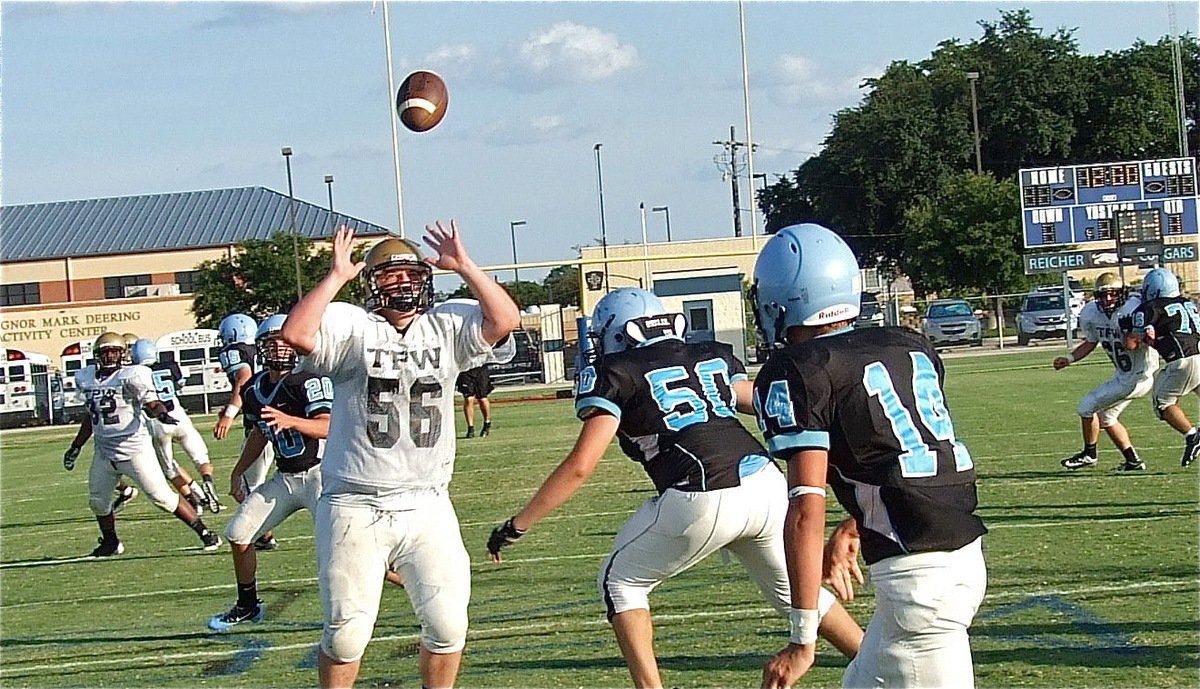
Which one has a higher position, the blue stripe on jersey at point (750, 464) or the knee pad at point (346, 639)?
the blue stripe on jersey at point (750, 464)

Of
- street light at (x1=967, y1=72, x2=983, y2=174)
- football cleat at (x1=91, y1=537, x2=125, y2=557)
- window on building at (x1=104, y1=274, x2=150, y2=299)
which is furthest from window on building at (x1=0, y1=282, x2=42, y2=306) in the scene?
football cleat at (x1=91, y1=537, x2=125, y2=557)

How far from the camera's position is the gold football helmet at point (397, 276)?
5.35m

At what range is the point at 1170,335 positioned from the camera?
38.8ft

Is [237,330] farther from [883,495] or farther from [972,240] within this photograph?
[972,240]

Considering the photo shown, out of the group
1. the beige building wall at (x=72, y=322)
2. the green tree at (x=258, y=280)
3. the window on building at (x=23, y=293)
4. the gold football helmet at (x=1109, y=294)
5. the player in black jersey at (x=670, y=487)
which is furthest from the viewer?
the window on building at (x=23, y=293)

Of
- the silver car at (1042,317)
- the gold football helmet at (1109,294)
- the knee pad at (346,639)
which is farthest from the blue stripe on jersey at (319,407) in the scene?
the silver car at (1042,317)

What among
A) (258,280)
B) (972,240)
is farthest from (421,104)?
(258,280)

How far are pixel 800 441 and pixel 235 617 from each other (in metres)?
4.98

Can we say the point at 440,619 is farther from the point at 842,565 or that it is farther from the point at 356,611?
the point at 842,565

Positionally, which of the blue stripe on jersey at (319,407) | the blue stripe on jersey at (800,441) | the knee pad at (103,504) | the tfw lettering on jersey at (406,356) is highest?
the tfw lettering on jersey at (406,356)

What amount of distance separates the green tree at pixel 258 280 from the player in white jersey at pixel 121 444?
1537 inches

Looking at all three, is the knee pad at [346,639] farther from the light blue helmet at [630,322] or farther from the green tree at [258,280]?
the green tree at [258,280]

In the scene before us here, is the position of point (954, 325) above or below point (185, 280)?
below

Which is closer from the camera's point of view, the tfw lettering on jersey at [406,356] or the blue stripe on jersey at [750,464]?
the tfw lettering on jersey at [406,356]
